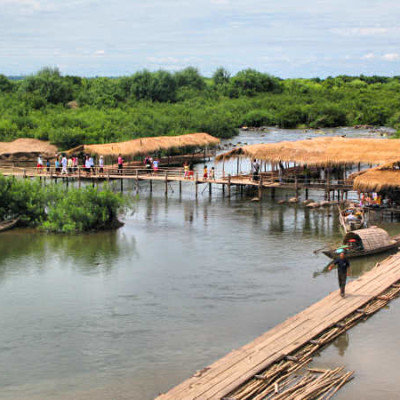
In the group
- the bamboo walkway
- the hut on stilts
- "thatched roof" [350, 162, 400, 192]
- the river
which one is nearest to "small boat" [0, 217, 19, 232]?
the river

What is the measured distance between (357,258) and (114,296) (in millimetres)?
8349

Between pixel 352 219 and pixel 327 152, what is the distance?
7969 mm

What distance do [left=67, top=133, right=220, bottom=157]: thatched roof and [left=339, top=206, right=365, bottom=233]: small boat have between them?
16.1 metres

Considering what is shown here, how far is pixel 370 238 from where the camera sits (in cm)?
2427

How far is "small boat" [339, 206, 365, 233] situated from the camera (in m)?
26.8

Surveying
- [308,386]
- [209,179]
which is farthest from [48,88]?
[308,386]

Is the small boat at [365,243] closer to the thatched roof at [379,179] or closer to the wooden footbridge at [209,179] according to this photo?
the thatched roof at [379,179]

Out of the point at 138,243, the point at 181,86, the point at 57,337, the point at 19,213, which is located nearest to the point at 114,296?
the point at 57,337

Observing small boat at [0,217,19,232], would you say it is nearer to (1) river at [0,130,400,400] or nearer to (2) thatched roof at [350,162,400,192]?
(1) river at [0,130,400,400]

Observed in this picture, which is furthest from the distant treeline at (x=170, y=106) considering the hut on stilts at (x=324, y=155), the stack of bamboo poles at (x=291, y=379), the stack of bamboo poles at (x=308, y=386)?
the stack of bamboo poles at (x=308, y=386)

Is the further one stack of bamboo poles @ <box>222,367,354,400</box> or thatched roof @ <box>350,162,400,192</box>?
thatched roof @ <box>350,162,400,192</box>

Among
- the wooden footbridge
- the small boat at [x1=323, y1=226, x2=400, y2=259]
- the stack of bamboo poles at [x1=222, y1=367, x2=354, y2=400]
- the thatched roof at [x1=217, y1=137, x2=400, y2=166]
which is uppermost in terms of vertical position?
the thatched roof at [x1=217, y1=137, x2=400, y2=166]

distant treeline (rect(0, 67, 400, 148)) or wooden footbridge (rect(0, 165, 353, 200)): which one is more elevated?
distant treeline (rect(0, 67, 400, 148))

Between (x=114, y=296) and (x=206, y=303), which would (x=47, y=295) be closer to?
(x=114, y=296)
